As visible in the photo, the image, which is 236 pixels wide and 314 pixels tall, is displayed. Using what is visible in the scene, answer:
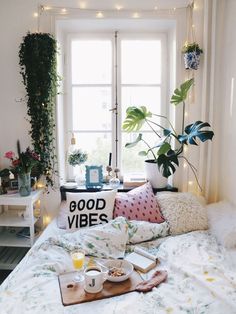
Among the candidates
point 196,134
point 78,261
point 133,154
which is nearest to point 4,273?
point 78,261

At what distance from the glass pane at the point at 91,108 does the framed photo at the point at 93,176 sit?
449 mm

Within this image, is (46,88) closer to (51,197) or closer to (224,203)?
(51,197)

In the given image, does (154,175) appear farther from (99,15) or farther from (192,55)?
(99,15)

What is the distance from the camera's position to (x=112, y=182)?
8.99 ft

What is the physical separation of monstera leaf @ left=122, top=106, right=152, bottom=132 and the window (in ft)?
0.91

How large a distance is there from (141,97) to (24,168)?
131cm

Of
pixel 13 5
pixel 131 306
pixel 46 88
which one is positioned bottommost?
pixel 131 306

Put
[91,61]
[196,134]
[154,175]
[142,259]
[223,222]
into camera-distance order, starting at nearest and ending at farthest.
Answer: [142,259], [223,222], [196,134], [154,175], [91,61]

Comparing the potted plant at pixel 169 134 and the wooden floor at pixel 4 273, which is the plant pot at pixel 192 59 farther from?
the wooden floor at pixel 4 273

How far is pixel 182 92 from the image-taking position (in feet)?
8.09

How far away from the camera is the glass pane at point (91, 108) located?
294 centimetres

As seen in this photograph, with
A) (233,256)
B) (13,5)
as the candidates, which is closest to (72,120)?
(13,5)

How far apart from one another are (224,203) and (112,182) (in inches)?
38.9

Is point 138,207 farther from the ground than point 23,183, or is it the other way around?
point 23,183
